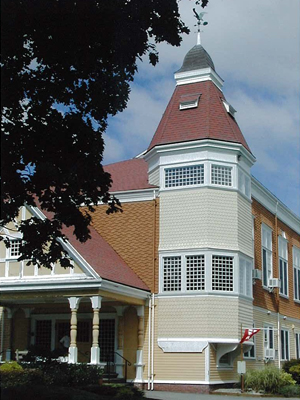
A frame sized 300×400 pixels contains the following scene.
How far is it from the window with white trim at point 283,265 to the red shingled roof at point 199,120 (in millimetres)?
8714

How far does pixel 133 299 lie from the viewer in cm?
2594

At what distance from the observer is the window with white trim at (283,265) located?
116ft

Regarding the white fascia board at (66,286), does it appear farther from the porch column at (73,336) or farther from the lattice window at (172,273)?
the lattice window at (172,273)

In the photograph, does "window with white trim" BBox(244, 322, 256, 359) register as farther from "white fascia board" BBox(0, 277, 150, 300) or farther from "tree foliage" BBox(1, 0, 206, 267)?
"tree foliage" BBox(1, 0, 206, 267)

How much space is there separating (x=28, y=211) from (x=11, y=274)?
8.23 ft

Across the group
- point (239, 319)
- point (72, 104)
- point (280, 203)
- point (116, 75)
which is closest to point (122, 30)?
point (116, 75)

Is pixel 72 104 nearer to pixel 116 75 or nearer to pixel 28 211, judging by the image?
pixel 116 75

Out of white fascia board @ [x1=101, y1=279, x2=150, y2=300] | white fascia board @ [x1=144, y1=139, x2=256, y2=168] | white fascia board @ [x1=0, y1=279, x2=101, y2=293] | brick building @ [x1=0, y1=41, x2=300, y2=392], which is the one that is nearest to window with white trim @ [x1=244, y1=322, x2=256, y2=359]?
brick building @ [x1=0, y1=41, x2=300, y2=392]

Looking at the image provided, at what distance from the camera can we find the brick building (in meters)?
25.1

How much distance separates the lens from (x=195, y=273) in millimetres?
26188

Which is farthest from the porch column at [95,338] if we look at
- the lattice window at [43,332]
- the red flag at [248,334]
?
the red flag at [248,334]

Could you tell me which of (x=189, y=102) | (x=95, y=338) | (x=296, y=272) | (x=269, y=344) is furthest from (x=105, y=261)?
(x=296, y=272)

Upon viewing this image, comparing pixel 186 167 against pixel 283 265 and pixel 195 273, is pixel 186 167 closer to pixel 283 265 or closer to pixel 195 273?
pixel 195 273

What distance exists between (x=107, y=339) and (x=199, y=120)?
993 cm
